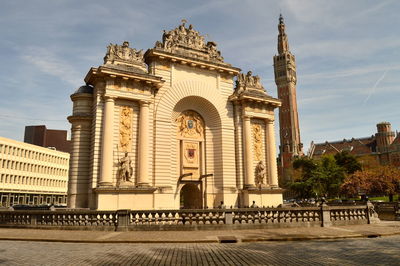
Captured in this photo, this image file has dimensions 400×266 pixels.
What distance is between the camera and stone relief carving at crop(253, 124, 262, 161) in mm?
36188

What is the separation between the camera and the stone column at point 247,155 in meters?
34.2

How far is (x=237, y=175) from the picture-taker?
34656mm

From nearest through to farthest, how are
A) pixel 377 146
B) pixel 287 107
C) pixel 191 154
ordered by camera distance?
pixel 191 154
pixel 377 146
pixel 287 107

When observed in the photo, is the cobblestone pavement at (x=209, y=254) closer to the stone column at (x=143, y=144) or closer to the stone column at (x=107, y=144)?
the stone column at (x=107, y=144)

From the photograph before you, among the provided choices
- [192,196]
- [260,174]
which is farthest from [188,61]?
[192,196]

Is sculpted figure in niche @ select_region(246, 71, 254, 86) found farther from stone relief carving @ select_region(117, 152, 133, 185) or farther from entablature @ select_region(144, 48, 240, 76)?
stone relief carving @ select_region(117, 152, 133, 185)

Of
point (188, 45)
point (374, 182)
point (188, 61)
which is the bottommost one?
point (374, 182)

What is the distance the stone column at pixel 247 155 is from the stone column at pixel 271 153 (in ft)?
9.51

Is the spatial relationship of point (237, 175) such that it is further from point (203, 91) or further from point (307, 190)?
point (307, 190)

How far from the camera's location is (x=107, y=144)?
2727 cm

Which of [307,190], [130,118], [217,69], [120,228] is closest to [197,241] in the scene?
[120,228]

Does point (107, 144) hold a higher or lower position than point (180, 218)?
higher

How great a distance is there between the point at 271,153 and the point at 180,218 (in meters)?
20.0

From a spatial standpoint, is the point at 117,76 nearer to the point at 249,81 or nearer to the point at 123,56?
the point at 123,56
